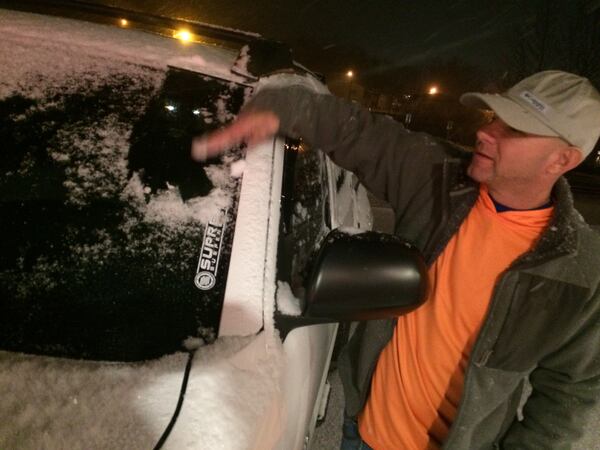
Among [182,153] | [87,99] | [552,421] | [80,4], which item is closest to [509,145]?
[552,421]

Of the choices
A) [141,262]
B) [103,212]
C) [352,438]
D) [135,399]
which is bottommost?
[352,438]

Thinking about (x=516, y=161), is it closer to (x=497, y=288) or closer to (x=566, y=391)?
(x=497, y=288)

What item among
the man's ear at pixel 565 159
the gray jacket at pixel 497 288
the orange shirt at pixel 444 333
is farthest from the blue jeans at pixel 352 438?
the man's ear at pixel 565 159

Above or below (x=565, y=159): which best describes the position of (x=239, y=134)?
below

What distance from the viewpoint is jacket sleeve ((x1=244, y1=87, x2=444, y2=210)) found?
150 cm

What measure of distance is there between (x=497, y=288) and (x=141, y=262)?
111 cm

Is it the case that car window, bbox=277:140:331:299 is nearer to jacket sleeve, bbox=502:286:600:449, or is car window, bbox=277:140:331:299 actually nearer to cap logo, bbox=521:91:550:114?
cap logo, bbox=521:91:550:114

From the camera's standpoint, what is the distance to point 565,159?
1431 mm

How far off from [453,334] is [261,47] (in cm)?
137

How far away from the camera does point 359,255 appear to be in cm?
105

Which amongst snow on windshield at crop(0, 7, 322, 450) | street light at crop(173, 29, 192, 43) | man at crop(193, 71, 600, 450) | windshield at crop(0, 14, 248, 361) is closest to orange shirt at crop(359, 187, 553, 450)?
man at crop(193, 71, 600, 450)

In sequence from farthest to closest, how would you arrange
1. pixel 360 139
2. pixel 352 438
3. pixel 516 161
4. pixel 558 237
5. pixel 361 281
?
pixel 352 438 < pixel 360 139 < pixel 516 161 < pixel 558 237 < pixel 361 281

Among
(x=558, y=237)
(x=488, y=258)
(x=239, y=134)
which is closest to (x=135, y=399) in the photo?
(x=239, y=134)

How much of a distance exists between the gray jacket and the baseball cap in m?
0.20
